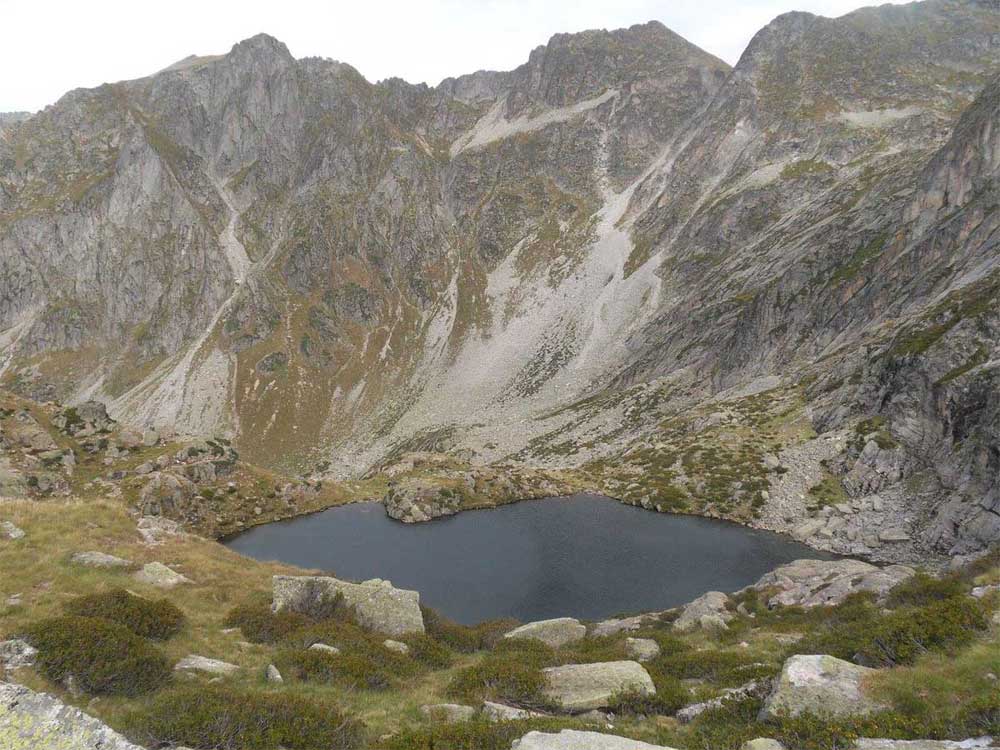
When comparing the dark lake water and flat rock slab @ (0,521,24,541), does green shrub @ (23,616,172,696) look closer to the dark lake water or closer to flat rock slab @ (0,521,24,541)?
flat rock slab @ (0,521,24,541)

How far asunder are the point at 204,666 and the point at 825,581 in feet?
114

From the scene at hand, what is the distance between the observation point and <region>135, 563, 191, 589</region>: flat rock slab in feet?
65.6

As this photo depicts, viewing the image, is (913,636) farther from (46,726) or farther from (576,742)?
(46,726)

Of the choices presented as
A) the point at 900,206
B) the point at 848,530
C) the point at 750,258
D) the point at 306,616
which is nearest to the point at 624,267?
the point at 750,258

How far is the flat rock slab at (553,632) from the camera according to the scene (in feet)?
80.9

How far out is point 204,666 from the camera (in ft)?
47.5

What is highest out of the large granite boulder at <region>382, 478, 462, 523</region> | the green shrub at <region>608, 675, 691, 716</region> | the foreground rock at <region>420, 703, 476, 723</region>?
the foreground rock at <region>420, 703, 476, 723</region>

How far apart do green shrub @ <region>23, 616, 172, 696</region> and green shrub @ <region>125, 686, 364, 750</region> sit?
3.68 feet

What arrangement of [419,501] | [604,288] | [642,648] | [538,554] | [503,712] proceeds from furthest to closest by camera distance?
1. [604,288]
2. [419,501]
3. [538,554]
4. [642,648]
5. [503,712]

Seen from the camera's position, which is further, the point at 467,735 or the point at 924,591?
the point at 924,591

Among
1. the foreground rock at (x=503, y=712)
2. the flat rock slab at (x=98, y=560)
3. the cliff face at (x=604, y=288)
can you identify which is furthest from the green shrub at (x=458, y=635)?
the cliff face at (x=604, y=288)

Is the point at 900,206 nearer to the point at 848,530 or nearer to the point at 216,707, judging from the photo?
the point at 848,530

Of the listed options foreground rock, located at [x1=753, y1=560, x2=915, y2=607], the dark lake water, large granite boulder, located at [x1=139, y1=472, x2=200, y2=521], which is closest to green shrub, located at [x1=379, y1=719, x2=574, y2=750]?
foreground rock, located at [x1=753, y1=560, x2=915, y2=607]

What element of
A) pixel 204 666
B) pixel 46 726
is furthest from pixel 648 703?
pixel 46 726
